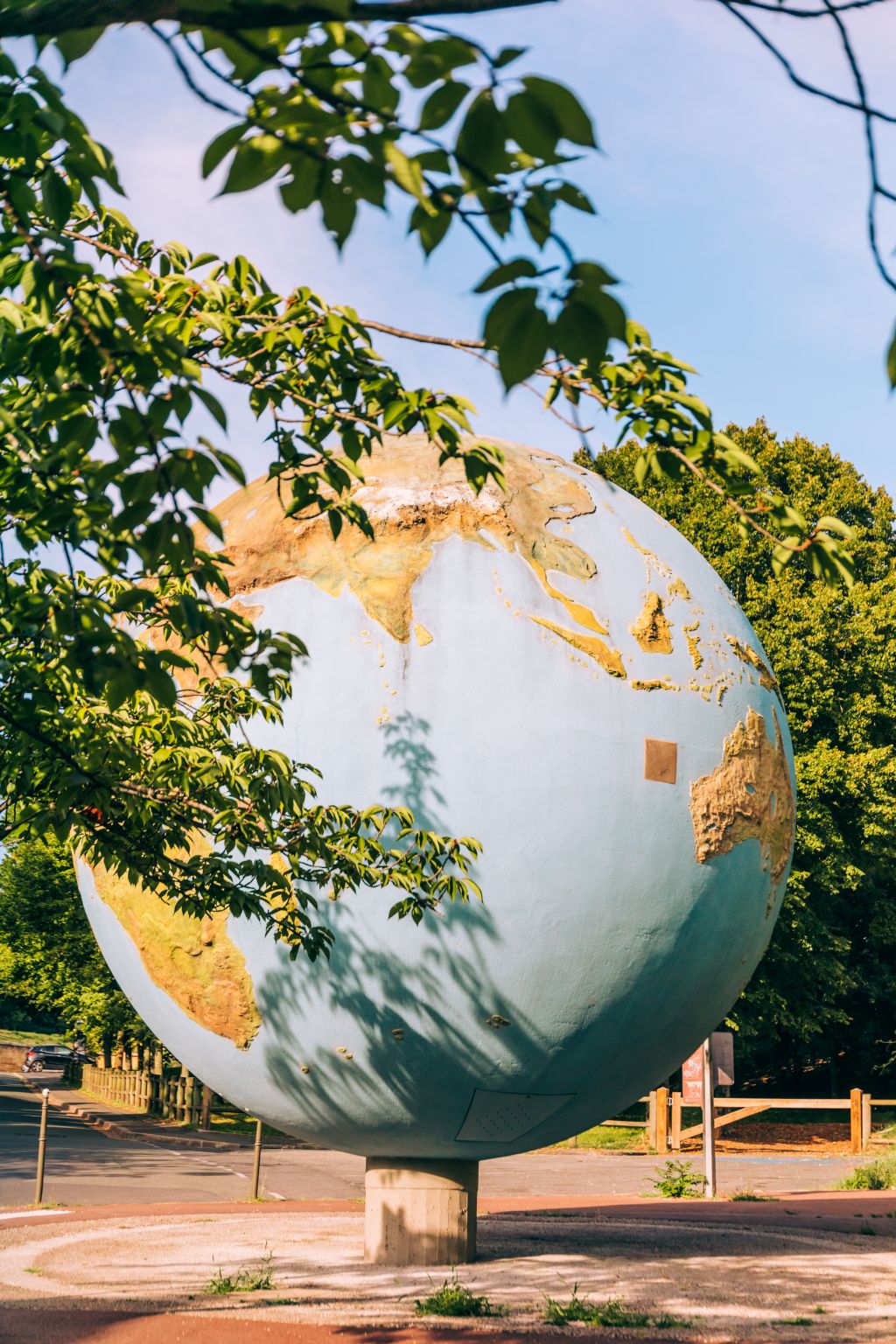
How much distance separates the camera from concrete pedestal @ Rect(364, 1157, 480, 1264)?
8.84 meters

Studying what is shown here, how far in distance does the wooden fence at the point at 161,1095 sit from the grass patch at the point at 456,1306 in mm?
18430

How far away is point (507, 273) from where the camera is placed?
8.96ft

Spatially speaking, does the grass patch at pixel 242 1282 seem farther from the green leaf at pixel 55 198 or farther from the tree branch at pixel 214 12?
the tree branch at pixel 214 12

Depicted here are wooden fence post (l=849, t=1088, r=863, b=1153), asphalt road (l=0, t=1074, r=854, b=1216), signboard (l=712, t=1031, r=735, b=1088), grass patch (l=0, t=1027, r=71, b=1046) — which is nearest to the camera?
asphalt road (l=0, t=1074, r=854, b=1216)

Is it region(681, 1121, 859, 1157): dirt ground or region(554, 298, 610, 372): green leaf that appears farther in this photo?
region(681, 1121, 859, 1157): dirt ground

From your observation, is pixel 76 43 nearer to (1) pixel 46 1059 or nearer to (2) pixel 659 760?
(2) pixel 659 760

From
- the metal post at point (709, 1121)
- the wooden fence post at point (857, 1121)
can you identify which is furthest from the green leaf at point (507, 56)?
the wooden fence post at point (857, 1121)

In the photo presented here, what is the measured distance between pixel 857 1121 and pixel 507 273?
28827mm

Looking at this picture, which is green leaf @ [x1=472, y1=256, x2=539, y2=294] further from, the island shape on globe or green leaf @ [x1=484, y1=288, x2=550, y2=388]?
the island shape on globe

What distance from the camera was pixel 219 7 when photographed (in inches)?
115

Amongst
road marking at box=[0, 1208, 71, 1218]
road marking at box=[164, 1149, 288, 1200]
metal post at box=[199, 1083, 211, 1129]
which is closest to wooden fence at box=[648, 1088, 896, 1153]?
road marking at box=[164, 1149, 288, 1200]

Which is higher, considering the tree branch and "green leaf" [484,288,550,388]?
the tree branch

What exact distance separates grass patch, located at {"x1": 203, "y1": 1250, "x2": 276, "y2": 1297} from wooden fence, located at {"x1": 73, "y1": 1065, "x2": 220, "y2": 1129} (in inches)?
655

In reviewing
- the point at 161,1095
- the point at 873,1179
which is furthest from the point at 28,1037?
the point at 873,1179
